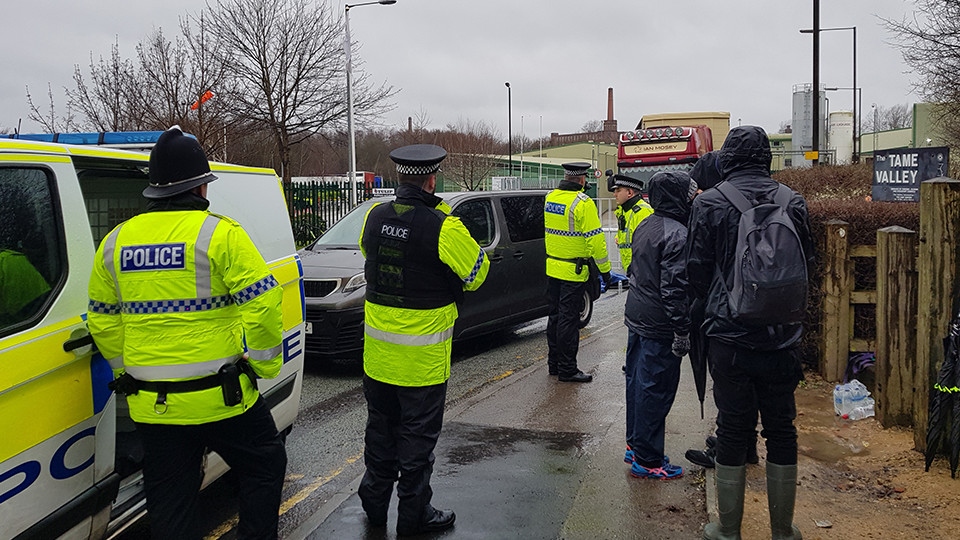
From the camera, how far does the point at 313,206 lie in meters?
20.0

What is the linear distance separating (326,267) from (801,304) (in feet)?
17.5

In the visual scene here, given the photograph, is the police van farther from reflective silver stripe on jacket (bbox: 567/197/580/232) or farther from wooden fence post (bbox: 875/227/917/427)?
wooden fence post (bbox: 875/227/917/427)

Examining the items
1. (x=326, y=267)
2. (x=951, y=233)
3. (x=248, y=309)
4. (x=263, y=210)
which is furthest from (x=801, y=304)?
(x=326, y=267)

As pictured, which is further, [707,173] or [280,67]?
[280,67]

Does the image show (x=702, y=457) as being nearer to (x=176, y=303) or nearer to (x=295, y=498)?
(x=295, y=498)

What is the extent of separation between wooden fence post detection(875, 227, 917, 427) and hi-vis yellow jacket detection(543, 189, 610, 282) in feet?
8.02

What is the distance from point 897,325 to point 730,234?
88.8 inches

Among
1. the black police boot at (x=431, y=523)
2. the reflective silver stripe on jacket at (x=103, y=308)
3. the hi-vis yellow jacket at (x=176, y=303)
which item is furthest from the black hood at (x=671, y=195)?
the reflective silver stripe on jacket at (x=103, y=308)

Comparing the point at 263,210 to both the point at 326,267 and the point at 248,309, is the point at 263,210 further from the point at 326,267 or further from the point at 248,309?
the point at 326,267

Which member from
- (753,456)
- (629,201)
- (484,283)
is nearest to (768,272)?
(753,456)

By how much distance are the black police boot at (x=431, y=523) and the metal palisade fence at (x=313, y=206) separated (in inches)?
631

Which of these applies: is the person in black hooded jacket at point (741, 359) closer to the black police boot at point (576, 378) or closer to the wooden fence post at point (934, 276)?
the wooden fence post at point (934, 276)

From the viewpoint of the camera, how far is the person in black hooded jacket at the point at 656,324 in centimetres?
459

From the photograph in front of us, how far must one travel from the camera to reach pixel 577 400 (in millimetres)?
6480
